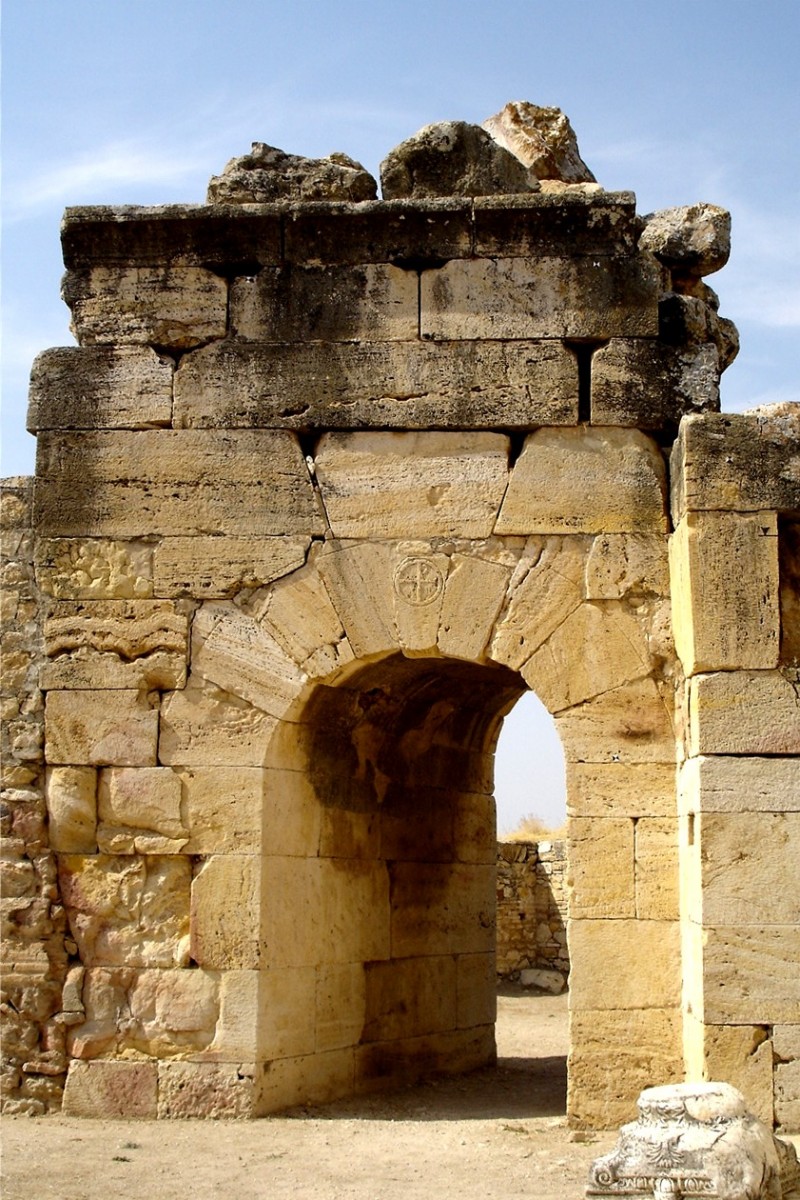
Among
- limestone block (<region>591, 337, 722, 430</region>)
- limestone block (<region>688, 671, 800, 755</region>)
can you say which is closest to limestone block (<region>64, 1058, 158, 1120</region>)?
limestone block (<region>688, 671, 800, 755</region>)

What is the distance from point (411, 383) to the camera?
24.8ft

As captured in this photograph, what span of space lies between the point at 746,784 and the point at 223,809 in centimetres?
254

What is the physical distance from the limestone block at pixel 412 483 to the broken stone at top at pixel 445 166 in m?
1.43

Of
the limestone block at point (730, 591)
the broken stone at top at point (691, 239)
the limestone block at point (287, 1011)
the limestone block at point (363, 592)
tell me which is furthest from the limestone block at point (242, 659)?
the broken stone at top at point (691, 239)

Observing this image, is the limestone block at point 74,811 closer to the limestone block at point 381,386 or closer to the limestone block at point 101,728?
the limestone block at point 101,728

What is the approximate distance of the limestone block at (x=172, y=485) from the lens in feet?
24.8

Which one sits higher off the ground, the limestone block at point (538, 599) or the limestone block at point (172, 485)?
the limestone block at point (172, 485)

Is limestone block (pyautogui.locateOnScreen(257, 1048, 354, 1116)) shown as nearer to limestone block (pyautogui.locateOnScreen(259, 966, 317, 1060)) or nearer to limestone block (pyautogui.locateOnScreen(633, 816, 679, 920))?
limestone block (pyautogui.locateOnScreen(259, 966, 317, 1060))

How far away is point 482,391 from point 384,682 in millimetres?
1845

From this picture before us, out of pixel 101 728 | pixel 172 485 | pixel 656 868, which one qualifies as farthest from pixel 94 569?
pixel 656 868

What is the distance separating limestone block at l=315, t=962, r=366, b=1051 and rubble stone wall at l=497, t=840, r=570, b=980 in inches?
298

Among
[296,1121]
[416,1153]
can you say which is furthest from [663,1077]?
[296,1121]

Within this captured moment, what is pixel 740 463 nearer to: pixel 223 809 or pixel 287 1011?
pixel 223 809

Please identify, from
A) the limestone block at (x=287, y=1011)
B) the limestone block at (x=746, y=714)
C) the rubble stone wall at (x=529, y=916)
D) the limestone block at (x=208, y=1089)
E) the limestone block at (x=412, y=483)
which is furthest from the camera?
the rubble stone wall at (x=529, y=916)
